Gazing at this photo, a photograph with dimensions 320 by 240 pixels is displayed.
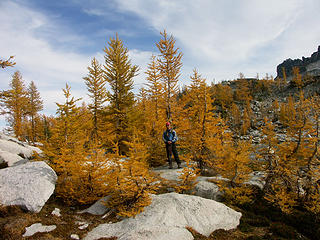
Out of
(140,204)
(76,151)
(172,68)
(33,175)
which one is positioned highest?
(172,68)

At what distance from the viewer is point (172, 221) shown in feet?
16.8

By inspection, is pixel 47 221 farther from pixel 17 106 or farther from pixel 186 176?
pixel 17 106

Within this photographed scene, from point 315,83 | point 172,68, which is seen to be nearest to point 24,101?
point 172,68

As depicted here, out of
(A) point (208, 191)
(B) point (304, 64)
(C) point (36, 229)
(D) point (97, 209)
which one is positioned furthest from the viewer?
(B) point (304, 64)

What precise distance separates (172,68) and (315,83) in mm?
69465

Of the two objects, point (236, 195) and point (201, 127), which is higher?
point (201, 127)

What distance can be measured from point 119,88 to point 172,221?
1251 cm

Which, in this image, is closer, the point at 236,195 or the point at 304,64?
Result: the point at 236,195

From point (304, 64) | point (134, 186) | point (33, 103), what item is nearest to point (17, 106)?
point (33, 103)

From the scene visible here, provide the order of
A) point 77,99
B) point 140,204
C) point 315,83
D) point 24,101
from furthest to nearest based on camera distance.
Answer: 1. point 315,83
2. point 24,101
3. point 77,99
4. point 140,204

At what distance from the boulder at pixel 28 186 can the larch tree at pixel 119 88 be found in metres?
8.03

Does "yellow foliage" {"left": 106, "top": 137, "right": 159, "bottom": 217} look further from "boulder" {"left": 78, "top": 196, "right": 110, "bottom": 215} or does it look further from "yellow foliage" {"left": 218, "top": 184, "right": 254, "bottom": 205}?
"yellow foliage" {"left": 218, "top": 184, "right": 254, "bottom": 205}

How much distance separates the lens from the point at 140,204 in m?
5.55

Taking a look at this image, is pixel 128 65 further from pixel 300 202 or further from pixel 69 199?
pixel 300 202
